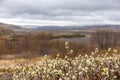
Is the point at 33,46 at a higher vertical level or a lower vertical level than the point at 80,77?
lower

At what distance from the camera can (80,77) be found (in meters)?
5.40

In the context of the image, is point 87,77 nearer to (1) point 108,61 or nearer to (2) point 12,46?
(1) point 108,61

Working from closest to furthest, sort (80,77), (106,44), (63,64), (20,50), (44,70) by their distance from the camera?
(80,77), (44,70), (63,64), (106,44), (20,50)

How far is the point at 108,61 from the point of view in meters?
6.38

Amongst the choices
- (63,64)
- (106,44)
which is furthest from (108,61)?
(106,44)

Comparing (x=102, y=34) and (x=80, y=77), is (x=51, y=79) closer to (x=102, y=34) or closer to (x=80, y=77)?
(x=80, y=77)

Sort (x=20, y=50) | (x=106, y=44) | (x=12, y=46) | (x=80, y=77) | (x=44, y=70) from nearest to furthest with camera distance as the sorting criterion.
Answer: (x=80, y=77) < (x=44, y=70) < (x=106, y=44) < (x=20, y=50) < (x=12, y=46)

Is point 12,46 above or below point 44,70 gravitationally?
below

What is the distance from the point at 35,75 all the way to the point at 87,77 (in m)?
0.85

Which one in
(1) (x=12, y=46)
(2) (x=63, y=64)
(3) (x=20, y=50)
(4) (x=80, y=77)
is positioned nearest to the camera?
(4) (x=80, y=77)

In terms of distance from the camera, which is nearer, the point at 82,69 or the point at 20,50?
the point at 82,69

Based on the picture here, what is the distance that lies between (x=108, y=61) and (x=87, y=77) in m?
0.99

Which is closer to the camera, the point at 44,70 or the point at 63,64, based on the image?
the point at 44,70

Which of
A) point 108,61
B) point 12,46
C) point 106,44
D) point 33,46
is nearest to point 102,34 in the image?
point 106,44
